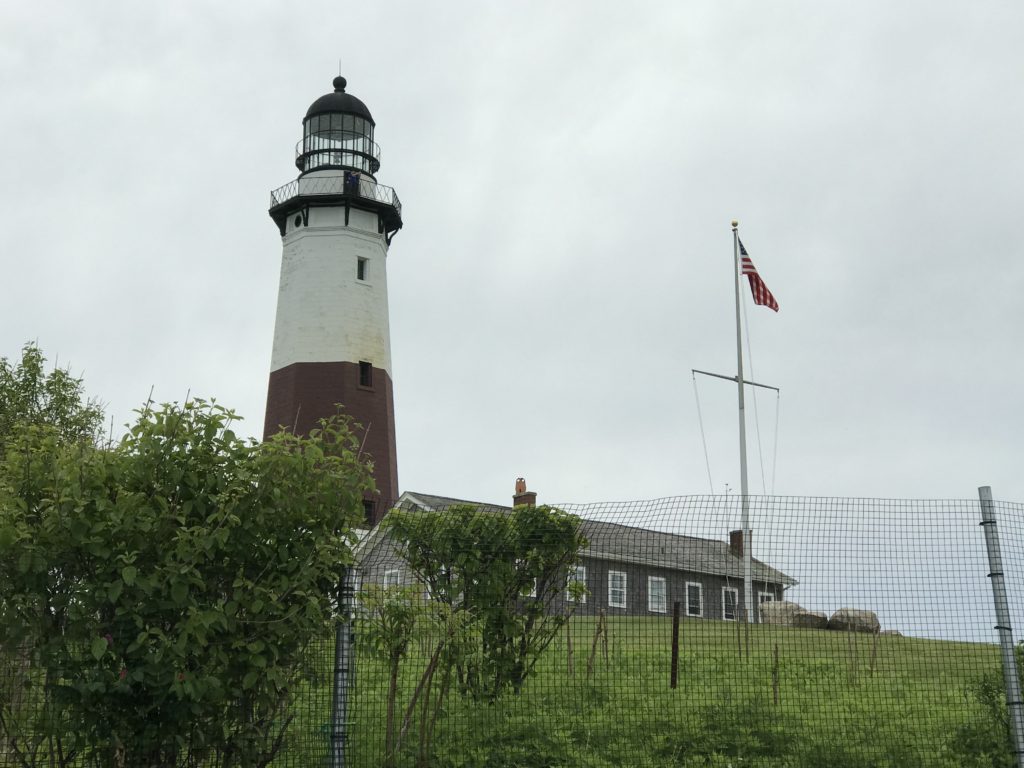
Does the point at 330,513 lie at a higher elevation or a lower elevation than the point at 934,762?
higher

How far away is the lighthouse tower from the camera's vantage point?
32094mm

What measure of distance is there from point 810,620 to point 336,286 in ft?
83.0

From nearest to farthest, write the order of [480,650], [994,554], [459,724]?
[994,554], [459,724], [480,650]

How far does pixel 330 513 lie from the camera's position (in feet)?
23.5

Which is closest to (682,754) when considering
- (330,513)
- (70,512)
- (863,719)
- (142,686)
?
(863,719)

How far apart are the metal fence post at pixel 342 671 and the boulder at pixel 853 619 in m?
3.66

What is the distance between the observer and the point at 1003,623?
26.1ft

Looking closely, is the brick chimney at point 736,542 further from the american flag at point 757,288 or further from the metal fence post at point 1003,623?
the american flag at point 757,288

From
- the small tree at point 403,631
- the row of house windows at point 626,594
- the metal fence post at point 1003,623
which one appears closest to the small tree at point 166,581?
the small tree at point 403,631

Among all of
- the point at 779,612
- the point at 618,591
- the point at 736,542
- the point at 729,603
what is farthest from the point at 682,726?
the point at 618,591

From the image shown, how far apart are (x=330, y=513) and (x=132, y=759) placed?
1897 millimetres

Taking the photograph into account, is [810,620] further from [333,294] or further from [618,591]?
[333,294]

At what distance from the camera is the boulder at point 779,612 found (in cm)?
942

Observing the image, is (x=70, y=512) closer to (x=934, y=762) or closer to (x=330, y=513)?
(x=330, y=513)
